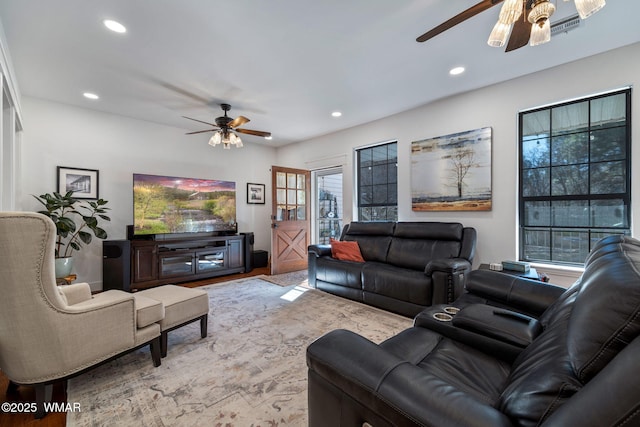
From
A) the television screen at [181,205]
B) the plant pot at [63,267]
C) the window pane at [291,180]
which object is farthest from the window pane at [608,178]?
the plant pot at [63,267]

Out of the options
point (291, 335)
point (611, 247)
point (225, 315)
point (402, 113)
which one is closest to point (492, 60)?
point (402, 113)

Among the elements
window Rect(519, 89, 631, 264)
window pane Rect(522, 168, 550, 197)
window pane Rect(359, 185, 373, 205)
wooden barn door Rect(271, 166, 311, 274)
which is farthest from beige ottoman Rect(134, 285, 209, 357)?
window pane Rect(522, 168, 550, 197)

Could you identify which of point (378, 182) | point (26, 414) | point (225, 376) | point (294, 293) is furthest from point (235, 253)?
point (26, 414)

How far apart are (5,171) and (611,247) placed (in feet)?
16.5

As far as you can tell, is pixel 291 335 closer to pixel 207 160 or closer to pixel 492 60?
pixel 492 60

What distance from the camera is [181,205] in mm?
4660

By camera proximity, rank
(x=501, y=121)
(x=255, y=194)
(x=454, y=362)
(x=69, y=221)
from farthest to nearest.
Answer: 1. (x=255, y=194)
2. (x=69, y=221)
3. (x=501, y=121)
4. (x=454, y=362)

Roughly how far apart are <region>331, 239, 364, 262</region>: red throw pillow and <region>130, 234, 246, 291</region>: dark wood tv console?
2.05 metres

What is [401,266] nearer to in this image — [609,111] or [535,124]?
[535,124]

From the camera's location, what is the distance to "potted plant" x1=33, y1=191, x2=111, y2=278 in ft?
11.3

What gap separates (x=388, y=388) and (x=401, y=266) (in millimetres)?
2965

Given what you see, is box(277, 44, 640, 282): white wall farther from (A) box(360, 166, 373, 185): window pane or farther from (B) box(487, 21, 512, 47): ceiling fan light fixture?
(B) box(487, 21, 512, 47): ceiling fan light fixture

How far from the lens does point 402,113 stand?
429 cm

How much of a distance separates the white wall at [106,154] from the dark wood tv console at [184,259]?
63 centimetres
